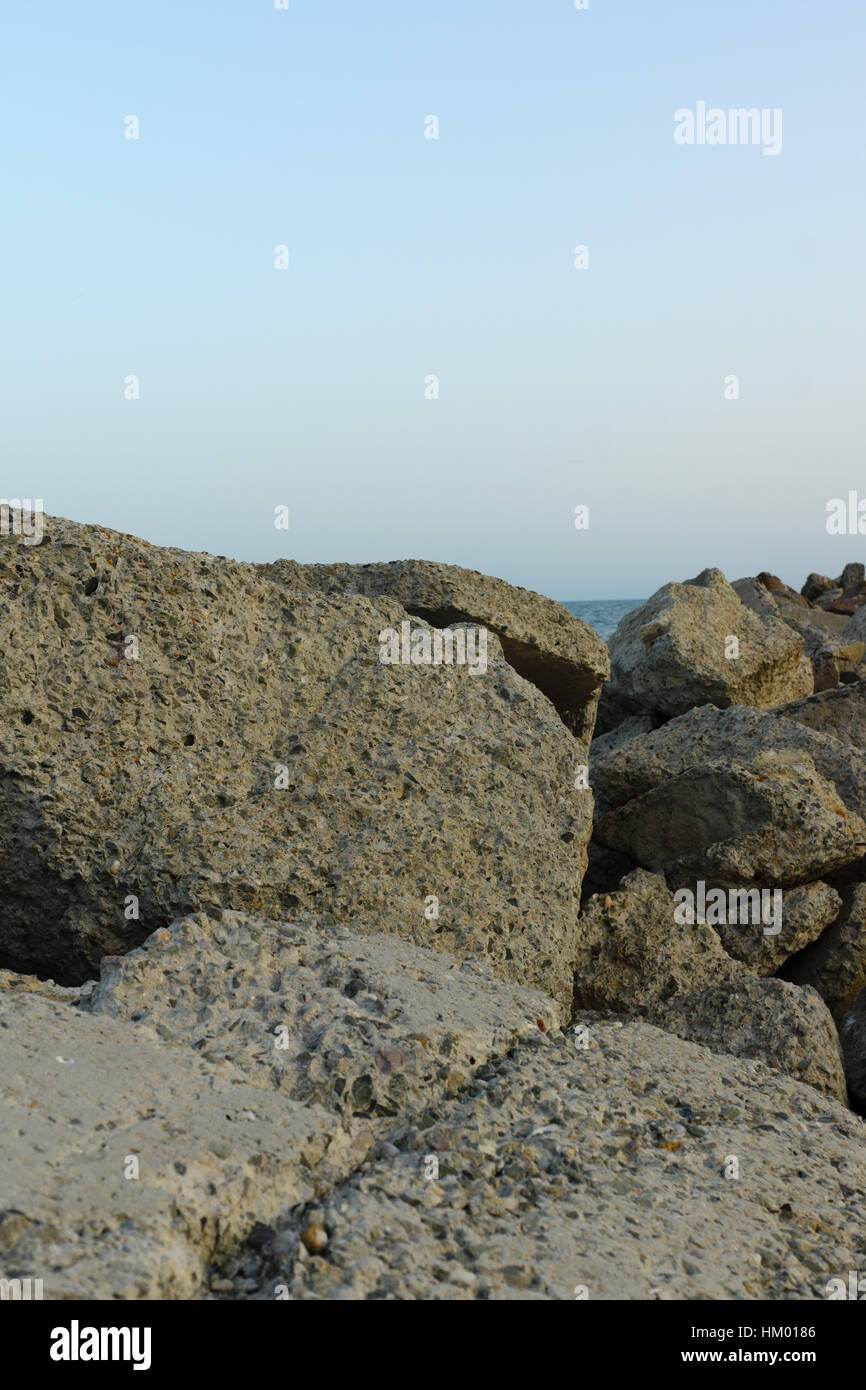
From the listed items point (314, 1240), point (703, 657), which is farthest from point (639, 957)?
point (703, 657)

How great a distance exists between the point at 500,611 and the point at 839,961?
99.3 inches

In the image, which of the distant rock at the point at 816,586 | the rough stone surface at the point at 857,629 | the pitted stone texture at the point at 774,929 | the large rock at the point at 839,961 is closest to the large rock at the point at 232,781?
the pitted stone texture at the point at 774,929

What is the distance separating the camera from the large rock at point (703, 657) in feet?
28.4

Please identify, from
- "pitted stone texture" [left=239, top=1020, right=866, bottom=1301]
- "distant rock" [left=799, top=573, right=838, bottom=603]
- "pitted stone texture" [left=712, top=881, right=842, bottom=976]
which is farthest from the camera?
"distant rock" [left=799, top=573, right=838, bottom=603]

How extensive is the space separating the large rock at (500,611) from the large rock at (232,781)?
1.24 m

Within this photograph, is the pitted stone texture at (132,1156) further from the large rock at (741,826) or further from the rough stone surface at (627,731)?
the rough stone surface at (627,731)

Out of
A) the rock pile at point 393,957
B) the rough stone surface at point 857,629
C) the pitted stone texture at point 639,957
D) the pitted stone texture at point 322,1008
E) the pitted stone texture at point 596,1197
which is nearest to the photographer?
the pitted stone texture at point 596,1197

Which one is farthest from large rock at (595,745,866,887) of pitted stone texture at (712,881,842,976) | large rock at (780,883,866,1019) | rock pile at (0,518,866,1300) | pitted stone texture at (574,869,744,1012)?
pitted stone texture at (574,869,744,1012)

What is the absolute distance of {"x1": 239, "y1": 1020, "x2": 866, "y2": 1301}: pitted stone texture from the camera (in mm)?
2438

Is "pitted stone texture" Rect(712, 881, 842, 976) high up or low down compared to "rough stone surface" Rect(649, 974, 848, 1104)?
up

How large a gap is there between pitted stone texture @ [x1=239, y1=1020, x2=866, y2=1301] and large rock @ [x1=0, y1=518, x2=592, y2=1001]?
93 cm

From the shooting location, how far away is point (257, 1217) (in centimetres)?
255

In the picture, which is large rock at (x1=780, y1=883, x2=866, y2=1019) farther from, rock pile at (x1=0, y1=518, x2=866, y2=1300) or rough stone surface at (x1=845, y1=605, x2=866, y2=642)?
rough stone surface at (x1=845, y1=605, x2=866, y2=642)
